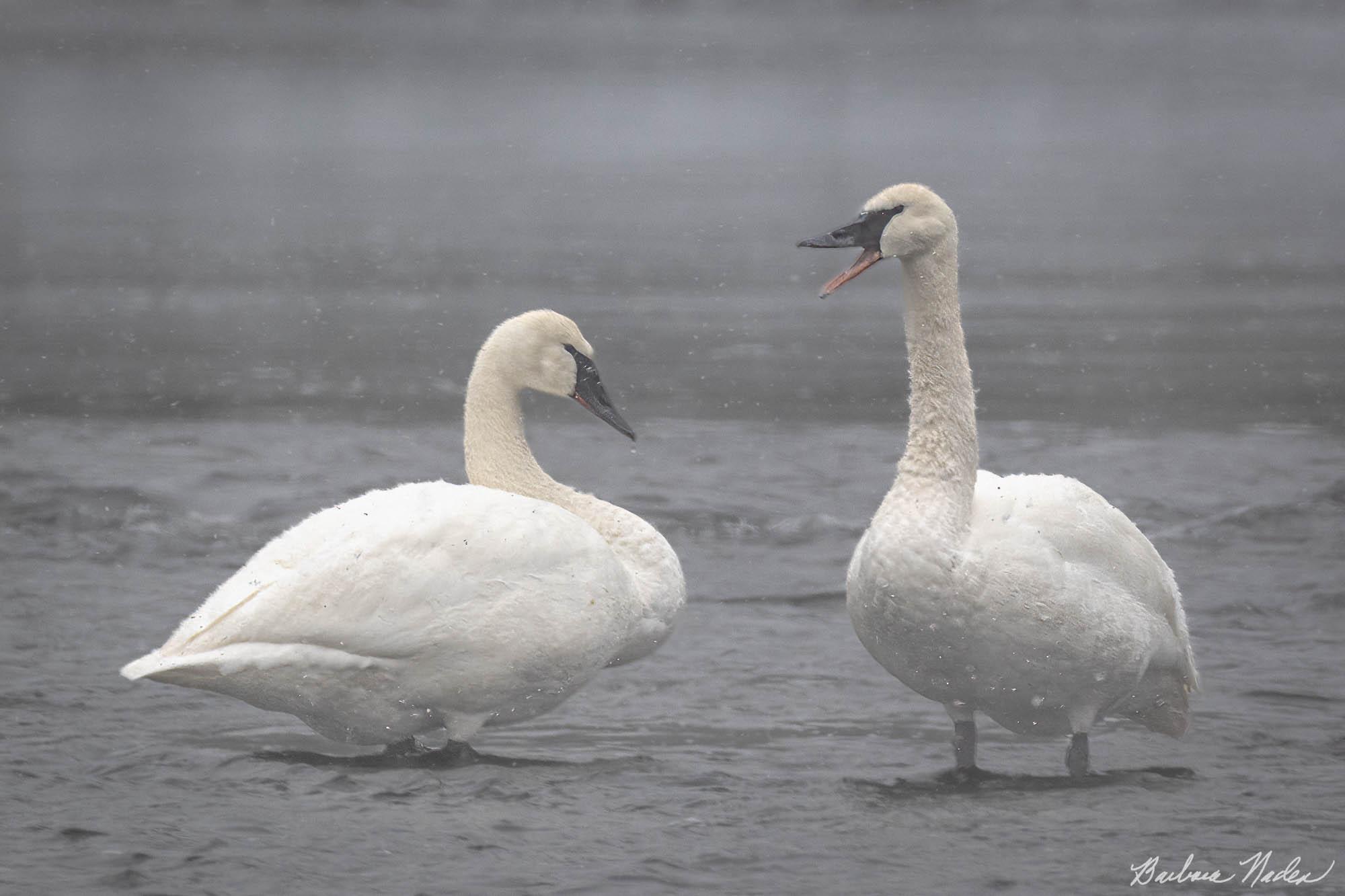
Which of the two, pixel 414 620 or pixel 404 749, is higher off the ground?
pixel 414 620

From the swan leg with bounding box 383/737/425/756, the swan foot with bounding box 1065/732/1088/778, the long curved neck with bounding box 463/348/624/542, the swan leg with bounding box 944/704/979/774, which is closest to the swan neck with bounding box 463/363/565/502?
the long curved neck with bounding box 463/348/624/542

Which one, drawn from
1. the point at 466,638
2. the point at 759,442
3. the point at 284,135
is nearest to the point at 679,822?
the point at 466,638

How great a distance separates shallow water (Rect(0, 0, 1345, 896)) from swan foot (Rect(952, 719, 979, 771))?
0.15 meters

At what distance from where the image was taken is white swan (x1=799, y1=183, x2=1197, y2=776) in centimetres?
603

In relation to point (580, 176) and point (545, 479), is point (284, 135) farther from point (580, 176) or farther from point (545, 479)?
point (545, 479)

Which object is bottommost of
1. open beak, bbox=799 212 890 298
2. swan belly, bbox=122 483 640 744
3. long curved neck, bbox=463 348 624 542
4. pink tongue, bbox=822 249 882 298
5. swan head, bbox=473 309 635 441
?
swan belly, bbox=122 483 640 744

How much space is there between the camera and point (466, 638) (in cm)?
624

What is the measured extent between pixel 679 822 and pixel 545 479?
6.81ft

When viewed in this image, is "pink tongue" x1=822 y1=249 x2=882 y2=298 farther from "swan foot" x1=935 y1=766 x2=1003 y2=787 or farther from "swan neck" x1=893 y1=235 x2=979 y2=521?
"swan foot" x1=935 y1=766 x2=1003 y2=787

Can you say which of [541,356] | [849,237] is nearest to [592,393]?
[541,356]

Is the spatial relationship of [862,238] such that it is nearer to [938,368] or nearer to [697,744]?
[938,368]

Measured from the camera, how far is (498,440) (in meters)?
7.43

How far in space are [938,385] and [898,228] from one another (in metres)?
0.55

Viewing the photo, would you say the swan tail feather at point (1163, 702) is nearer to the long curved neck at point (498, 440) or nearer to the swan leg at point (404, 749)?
the long curved neck at point (498, 440)
